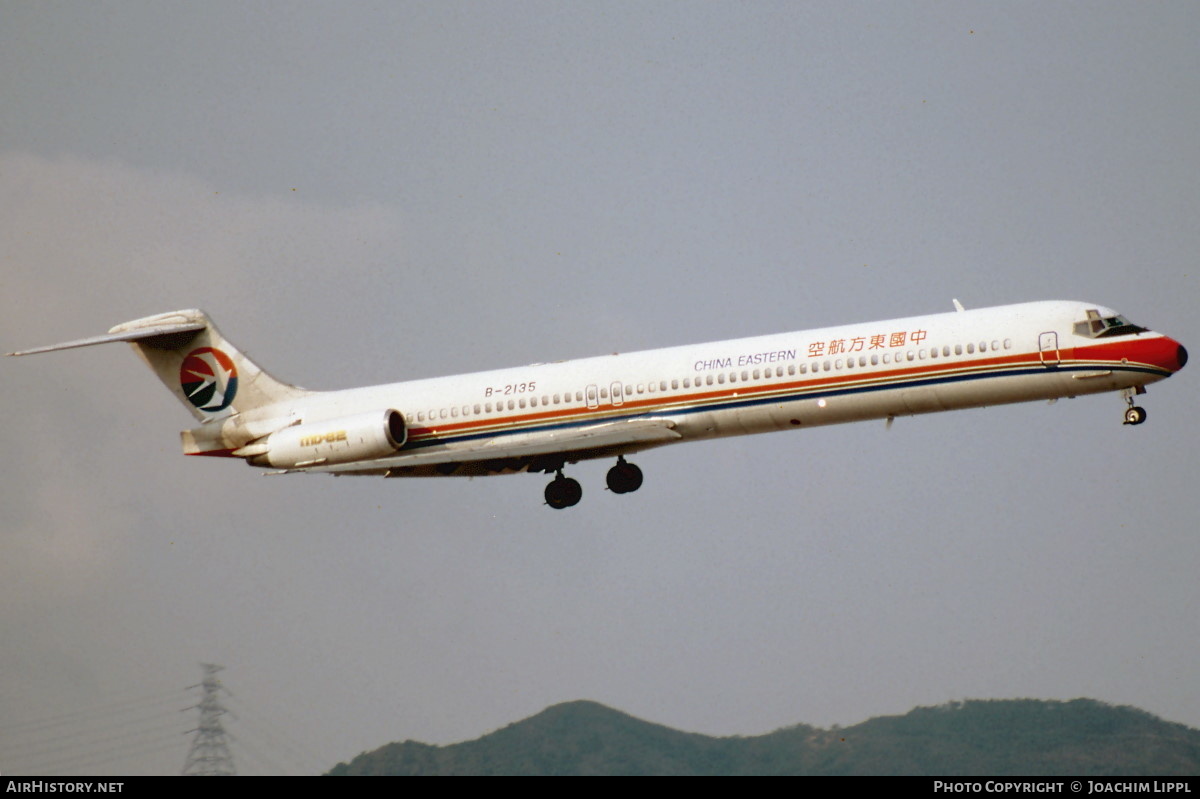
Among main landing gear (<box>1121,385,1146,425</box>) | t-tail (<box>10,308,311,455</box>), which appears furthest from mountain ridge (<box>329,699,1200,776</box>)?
main landing gear (<box>1121,385,1146,425</box>)

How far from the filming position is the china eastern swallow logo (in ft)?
159

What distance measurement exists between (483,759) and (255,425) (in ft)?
289

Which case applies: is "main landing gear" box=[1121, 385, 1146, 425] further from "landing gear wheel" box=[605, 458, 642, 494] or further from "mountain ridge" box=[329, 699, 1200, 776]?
"mountain ridge" box=[329, 699, 1200, 776]

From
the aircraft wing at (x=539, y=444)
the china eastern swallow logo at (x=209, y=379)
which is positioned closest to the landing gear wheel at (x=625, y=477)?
the aircraft wing at (x=539, y=444)

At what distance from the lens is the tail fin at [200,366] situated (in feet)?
159

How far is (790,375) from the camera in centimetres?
3988

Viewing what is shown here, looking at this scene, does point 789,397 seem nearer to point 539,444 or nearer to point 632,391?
point 632,391

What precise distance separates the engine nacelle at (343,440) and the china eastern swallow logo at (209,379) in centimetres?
377

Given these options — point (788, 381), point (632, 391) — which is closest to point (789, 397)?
point (788, 381)

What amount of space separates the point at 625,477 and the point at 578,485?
4.81 feet

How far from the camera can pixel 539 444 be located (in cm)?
4291

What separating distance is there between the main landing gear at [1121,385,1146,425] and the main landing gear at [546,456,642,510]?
534 inches

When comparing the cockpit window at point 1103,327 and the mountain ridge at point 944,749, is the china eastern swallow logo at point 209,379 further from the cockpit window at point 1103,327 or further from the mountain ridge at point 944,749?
the mountain ridge at point 944,749
